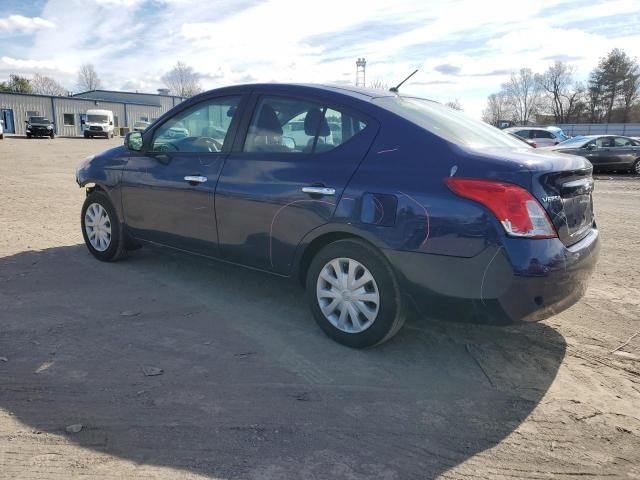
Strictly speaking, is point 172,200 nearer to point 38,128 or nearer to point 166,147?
point 166,147

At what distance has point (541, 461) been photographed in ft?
8.36

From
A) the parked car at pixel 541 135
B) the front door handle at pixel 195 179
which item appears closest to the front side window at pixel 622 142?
the parked car at pixel 541 135

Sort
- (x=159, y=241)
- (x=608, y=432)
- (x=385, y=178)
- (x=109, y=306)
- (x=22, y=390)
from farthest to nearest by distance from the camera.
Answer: (x=159, y=241), (x=109, y=306), (x=385, y=178), (x=22, y=390), (x=608, y=432)

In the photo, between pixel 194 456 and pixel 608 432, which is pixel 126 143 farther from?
pixel 608 432

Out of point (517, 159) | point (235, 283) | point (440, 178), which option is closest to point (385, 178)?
point (440, 178)

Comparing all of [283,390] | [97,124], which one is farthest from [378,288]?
[97,124]

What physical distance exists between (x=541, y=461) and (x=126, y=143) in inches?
175

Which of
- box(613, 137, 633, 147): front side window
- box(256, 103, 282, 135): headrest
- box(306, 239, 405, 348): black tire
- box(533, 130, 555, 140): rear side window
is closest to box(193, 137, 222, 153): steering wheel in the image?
box(256, 103, 282, 135): headrest

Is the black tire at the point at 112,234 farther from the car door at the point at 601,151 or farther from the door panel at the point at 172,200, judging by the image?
the car door at the point at 601,151

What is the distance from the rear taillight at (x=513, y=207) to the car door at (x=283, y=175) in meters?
0.85

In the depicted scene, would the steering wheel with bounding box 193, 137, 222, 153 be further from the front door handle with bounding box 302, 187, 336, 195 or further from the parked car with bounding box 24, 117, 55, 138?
the parked car with bounding box 24, 117, 55, 138

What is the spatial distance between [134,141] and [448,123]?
303 cm

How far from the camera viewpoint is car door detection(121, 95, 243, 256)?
4426 millimetres

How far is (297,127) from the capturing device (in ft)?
13.0
